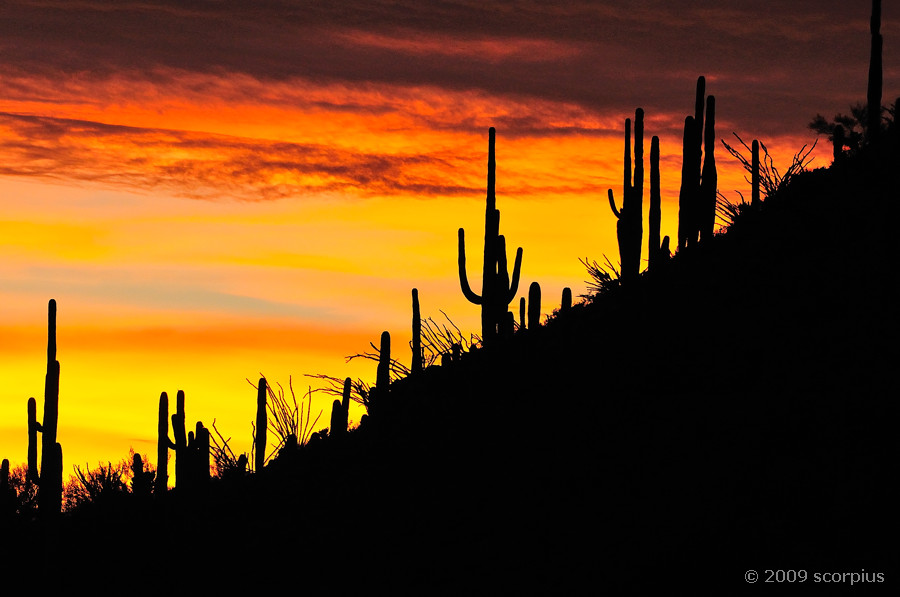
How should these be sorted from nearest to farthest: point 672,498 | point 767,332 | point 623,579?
point 623,579, point 672,498, point 767,332

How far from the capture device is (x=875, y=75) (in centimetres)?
1422

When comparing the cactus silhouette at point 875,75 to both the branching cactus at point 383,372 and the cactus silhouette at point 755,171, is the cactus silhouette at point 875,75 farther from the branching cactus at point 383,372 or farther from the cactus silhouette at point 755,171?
the branching cactus at point 383,372

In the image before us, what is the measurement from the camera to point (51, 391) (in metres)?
14.5

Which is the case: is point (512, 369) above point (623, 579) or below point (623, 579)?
above

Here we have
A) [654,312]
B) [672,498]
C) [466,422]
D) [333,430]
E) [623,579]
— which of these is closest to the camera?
[623,579]

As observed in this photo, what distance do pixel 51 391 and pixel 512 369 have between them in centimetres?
686

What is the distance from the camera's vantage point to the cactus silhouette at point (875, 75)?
14.2 metres

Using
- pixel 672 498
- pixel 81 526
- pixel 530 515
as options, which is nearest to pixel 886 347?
pixel 672 498

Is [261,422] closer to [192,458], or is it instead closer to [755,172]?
[192,458]

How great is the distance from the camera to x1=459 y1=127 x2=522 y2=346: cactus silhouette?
12.4 metres

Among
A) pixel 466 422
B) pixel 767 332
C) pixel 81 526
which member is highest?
pixel 767 332

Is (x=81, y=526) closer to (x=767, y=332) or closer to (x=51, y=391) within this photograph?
(x=51, y=391)

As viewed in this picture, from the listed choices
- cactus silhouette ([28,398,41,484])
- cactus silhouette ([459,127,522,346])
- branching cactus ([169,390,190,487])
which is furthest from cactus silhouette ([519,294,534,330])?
cactus silhouette ([28,398,41,484])

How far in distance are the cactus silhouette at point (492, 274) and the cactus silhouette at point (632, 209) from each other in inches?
52.5
